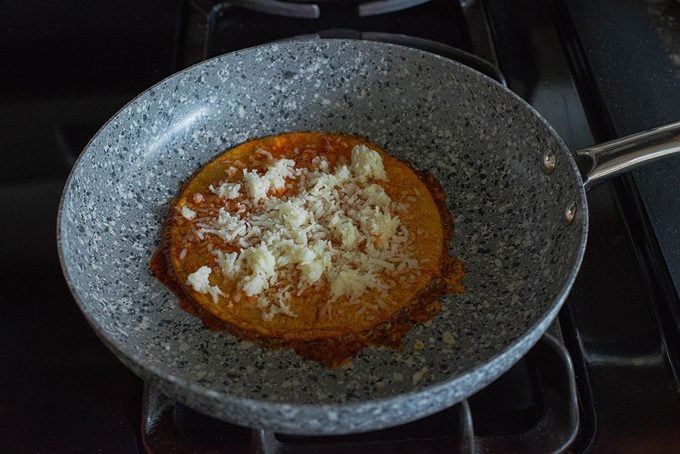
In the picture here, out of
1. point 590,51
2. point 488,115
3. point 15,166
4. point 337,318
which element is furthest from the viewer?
point 590,51

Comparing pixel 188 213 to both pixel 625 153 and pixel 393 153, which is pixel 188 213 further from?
pixel 625 153

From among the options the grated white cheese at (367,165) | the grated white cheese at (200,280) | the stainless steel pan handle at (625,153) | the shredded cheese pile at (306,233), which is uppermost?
the stainless steel pan handle at (625,153)

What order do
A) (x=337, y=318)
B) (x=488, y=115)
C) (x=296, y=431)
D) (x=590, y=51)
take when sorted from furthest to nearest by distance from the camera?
1. (x=590, y=51)
2. (x=488, y=115)
3. (x=337, y=318)
4. (x=296, y=431)

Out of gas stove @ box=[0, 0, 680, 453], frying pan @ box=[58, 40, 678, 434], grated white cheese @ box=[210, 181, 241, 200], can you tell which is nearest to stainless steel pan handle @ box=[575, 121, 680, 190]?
frying pan @ box=[58, 40, 678, 434]

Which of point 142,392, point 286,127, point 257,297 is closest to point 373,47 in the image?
point 286,127

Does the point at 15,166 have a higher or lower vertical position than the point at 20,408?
higher

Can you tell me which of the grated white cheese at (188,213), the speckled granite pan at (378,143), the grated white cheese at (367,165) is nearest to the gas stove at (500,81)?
the speckled granite pan at (378,143)

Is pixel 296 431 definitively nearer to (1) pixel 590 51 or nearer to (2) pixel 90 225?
(2) pixel 90 225

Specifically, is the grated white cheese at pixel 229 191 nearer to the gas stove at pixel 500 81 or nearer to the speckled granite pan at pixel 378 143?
the speckled granite pan at pixel 378 143

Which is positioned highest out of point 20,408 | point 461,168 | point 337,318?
point 461,168
